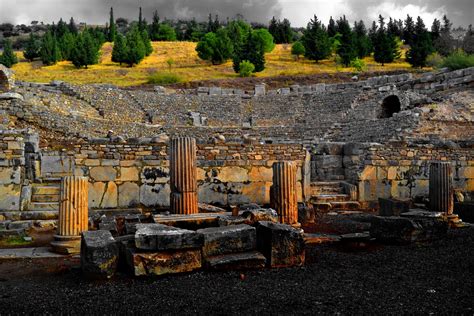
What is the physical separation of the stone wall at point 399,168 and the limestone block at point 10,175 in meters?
9.60

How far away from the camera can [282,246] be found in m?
6.51

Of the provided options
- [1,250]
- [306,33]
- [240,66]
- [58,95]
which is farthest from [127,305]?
[306,33]

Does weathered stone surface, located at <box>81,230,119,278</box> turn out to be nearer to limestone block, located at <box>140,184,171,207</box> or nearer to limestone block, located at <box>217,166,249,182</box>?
limestone block, located at <box>140,184,171,207</box>

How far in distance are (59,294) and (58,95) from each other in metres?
26.4

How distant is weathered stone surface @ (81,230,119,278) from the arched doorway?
3058 centimetres

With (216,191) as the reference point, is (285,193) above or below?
above

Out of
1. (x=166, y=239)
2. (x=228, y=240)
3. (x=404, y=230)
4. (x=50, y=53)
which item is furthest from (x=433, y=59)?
(x=166, y=239)

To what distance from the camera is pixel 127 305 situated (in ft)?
15.6

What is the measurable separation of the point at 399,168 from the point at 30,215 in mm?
10759

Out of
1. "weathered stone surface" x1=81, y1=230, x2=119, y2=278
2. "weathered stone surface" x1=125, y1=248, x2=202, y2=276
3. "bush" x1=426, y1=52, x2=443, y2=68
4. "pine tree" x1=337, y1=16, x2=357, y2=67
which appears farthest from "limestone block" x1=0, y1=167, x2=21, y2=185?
"pine tree" x1=337, y1=16, x2=357, y2=67

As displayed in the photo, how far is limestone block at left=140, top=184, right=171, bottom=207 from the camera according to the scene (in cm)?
1167

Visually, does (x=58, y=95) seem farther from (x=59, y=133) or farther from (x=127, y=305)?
(x=127, y=305)

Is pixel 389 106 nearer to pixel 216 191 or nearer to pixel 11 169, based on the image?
pixel 216 191

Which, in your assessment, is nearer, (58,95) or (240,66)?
(58,95)
